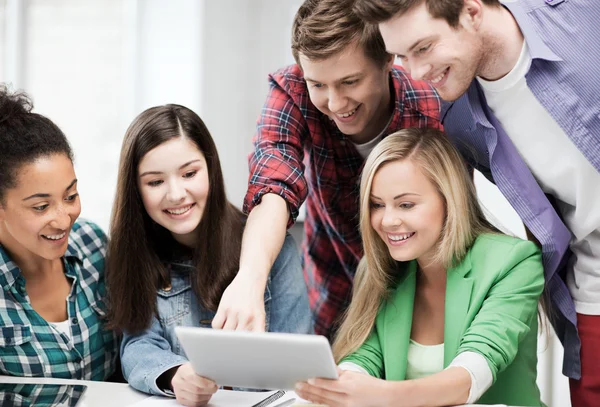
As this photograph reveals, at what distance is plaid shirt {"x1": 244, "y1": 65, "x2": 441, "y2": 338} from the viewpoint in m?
1.86

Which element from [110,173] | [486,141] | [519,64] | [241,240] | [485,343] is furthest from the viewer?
[110,173]

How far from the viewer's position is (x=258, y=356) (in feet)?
4.16

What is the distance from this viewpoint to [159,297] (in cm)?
180

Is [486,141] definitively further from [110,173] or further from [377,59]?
[110,173]

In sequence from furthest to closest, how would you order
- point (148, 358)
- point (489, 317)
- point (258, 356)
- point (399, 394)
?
point (148, 358)
point (489, 317)
point (399, 394)
point (258, 356)

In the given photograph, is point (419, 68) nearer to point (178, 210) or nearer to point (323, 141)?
point (323, 141)

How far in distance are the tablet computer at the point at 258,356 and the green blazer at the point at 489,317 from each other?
1.10 feet

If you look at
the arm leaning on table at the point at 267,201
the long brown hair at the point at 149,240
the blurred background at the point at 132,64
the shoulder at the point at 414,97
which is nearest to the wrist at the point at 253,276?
the arm leaning on table at the point at 267,201

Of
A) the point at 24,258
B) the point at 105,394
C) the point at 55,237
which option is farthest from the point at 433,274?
the point at 24,258

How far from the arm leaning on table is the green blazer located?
28 cm

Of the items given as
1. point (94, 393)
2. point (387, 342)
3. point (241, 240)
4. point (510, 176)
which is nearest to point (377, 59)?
point (510, 176)

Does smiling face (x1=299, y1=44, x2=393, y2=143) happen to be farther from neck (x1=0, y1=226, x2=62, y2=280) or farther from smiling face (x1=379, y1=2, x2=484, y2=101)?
neck (x1=0, y1=226, x2=62, y2=280)

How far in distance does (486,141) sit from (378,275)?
387mm

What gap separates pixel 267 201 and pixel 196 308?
1.01 feet
